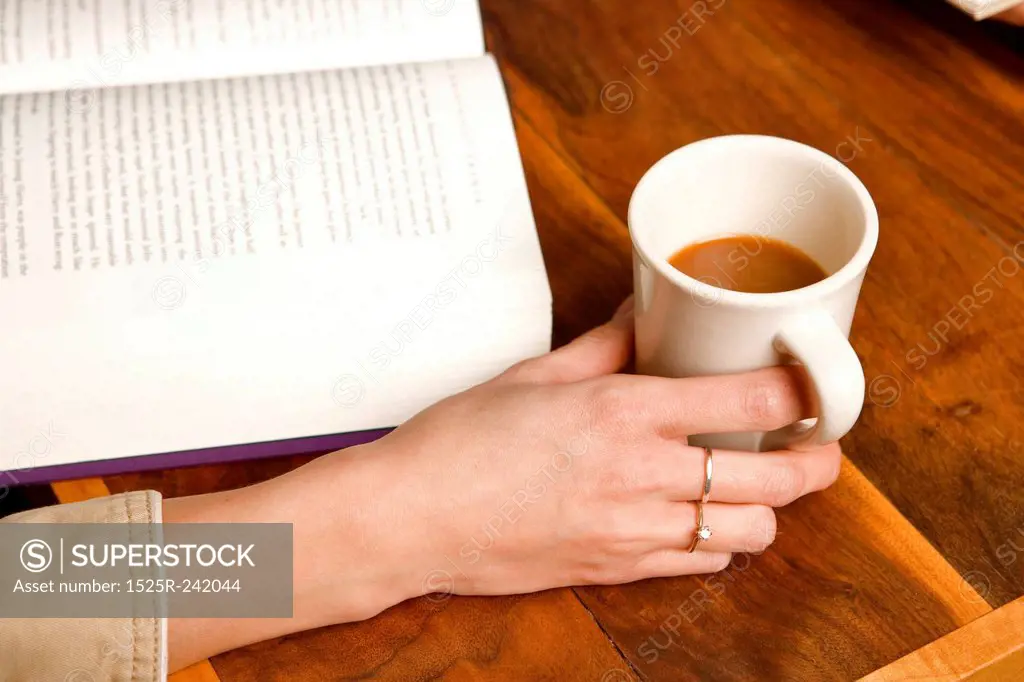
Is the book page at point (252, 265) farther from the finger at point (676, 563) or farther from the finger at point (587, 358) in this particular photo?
the finger at point (676, 563)

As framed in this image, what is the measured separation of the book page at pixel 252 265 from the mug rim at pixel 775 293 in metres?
0.15

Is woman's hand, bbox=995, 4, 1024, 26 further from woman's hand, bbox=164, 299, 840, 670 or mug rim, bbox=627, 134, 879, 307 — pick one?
woman's hand, bbox=164, 299, 840, 670

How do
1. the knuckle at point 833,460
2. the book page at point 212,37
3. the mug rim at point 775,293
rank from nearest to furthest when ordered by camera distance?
the mug rim at point 775,293, the knuckle at point 833,460, the book page at point 212,37

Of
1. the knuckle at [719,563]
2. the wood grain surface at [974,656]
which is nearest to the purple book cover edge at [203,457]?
the knuckle at [719,563]

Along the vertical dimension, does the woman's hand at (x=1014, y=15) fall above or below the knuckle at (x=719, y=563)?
above

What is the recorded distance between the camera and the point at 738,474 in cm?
57

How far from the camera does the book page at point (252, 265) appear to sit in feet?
2.15

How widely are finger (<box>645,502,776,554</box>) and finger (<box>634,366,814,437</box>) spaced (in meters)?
0.05

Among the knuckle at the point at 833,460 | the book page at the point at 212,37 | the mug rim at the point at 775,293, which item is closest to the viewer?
the mug rim at the point at 775,293

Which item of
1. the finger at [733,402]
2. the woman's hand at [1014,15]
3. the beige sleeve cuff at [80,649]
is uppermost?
the woman's hand at [1014,15]

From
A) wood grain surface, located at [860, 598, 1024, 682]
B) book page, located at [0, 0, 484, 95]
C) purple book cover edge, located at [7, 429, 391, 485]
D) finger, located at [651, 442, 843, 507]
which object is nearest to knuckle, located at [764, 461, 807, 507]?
finger, located at [651, 442, 843, 507]

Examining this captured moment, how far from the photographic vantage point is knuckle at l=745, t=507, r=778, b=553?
58cm

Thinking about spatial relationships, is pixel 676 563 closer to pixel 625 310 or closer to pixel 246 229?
pixel 625 310

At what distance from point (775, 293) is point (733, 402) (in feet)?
0.21
